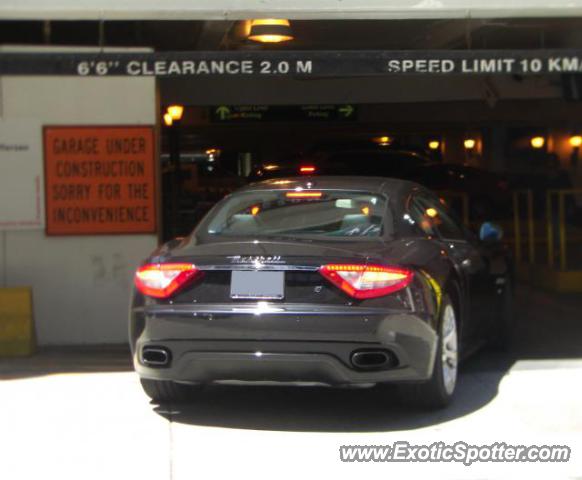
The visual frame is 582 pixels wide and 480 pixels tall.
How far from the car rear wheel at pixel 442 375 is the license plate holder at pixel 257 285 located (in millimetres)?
1082

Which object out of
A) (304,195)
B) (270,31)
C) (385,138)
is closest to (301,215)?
(304,195)

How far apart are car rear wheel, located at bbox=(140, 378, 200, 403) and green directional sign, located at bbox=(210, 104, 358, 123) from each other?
40.1 feet

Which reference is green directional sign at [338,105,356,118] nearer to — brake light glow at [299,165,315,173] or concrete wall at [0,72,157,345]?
→ brake light glow at [299,165,315,173]

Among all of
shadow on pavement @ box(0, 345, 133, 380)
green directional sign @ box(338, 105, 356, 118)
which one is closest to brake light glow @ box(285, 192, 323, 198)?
shadow on pavement @ box(0, 345, 133, 380)

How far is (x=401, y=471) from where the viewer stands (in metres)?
5.32

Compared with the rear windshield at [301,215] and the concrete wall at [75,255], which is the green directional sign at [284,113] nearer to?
the concrete wall at [75,255]

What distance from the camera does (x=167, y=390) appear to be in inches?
255

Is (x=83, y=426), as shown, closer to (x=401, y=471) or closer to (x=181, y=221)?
(x=401, y=471)

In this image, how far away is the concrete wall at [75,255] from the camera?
859cm

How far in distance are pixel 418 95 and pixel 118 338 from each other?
9.34 m

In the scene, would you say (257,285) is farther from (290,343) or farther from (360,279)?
(360,279)

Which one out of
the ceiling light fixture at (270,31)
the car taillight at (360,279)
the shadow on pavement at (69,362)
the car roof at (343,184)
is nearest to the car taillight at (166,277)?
the car taillight at (360,279)

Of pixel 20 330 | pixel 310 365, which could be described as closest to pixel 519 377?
pixel 310 365

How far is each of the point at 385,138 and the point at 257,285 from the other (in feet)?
50.5
